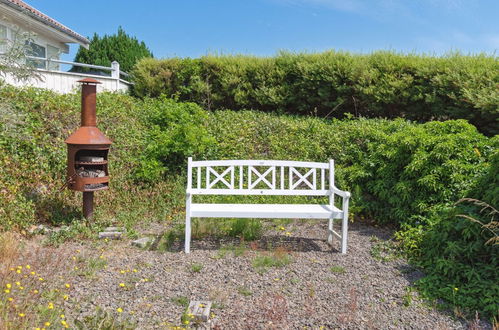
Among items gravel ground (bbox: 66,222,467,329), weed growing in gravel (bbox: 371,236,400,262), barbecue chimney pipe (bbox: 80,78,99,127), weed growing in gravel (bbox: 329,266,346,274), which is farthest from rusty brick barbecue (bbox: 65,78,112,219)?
weed growing in gravel (bbox: 371,236,400,262)

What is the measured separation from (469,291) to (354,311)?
1.22m

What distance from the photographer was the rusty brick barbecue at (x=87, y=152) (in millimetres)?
5754

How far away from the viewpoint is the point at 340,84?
1027 cm

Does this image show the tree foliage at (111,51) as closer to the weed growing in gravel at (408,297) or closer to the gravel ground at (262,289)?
the gravel ground at (262,289)

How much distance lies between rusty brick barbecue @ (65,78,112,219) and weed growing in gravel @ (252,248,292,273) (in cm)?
260

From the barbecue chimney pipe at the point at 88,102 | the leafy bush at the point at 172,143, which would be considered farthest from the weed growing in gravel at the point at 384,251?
the barbecue chimney pipe at the point at 88,102

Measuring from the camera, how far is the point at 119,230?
5836 millimetres

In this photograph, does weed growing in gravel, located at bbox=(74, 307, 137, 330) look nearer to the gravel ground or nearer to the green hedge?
the gravel ground

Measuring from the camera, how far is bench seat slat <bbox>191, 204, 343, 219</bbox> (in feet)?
16.9

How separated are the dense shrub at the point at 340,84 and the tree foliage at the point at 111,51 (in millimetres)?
8769

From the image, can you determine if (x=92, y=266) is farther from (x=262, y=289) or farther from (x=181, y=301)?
(x=262, y=289)

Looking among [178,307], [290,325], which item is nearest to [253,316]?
[290,325]

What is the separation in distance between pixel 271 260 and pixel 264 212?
0.66 m

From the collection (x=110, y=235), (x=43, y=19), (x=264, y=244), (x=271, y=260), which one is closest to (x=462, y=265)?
(x=271, y=260)
